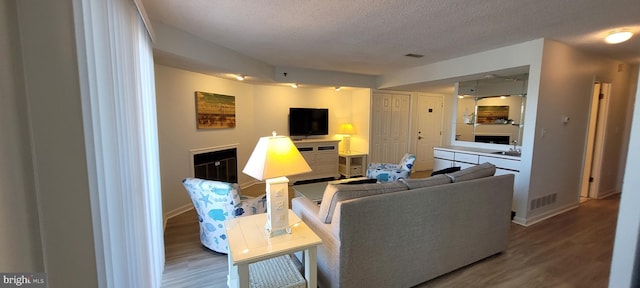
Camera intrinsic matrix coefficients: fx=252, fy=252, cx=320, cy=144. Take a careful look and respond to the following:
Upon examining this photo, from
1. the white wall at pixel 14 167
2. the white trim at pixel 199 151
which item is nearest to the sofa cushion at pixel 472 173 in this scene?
the white wall at pixel 14 167

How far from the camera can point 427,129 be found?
650 cm

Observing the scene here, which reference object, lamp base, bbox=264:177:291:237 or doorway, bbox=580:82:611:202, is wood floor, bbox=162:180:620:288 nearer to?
lamp base, bbox=264:177:291:237

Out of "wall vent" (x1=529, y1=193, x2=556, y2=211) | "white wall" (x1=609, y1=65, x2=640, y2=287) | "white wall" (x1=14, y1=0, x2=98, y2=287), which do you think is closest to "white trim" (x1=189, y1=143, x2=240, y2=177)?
"white wall" (x1=14, y1=0, x2=98, y2=287)

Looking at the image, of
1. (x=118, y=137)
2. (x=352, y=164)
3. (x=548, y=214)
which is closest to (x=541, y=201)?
(x=548, y=214)

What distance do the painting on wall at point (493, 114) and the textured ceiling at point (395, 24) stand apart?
108cm

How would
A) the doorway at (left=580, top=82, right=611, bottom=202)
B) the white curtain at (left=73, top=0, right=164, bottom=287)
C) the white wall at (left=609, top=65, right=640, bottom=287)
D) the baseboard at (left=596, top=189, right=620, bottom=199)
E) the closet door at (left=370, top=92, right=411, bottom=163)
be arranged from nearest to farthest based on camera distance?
the white curtain at (left=73, top=0, right=164, bottom=287), the white wall at (left=609, top=65, right=640, bottom=287), the doorway at (left=580, top=82, right=611, bottom=202), the baseboard at (left=596, top=189, right=620, bottom=199), the closet door at (left=370, top=92, right=411, bottom=163)

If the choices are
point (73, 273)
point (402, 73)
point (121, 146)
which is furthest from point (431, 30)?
point (73, 273)

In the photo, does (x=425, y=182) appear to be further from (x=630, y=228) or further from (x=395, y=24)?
(x=395, y=24)

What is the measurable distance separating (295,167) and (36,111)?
1213mm

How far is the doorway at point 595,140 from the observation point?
4.09 m

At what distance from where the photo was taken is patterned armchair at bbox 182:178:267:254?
241 cm

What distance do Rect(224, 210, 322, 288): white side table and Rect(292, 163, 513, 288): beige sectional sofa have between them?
191 millimetres

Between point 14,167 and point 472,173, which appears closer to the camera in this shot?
point 14,167

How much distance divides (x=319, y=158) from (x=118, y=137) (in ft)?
14.7
